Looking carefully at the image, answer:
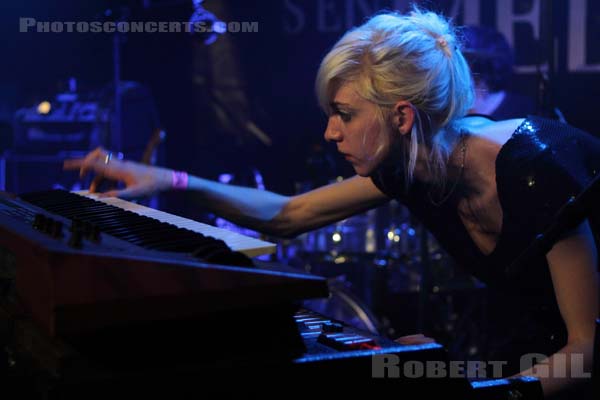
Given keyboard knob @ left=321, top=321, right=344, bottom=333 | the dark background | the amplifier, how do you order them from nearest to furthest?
keyboard knob @ left=321, top=321, right=344, bottom=333 → the dark background → the amplifier

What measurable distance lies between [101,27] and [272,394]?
474cm

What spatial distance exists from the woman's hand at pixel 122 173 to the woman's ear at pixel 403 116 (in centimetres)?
71

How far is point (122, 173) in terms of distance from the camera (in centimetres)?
215

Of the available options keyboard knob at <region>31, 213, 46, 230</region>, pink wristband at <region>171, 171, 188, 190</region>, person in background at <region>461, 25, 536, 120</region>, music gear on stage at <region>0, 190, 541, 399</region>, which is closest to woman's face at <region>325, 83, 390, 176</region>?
pink wristband at <region>171, 171, 188, 190</region>

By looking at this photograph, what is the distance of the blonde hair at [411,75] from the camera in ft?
6.71

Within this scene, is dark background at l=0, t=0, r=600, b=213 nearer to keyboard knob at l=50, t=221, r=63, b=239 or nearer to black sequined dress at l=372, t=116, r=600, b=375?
black sequined dress at l=372, t=116, r=600, b=375

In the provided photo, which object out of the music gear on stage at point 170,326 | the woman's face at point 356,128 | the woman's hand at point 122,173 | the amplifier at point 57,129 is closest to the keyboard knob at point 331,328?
the music gear on stage at point 170,326

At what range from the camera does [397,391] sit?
1.23 metres

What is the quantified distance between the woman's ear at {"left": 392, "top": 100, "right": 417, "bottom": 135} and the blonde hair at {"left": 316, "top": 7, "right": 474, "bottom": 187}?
2 cm

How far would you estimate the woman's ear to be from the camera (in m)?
2.06

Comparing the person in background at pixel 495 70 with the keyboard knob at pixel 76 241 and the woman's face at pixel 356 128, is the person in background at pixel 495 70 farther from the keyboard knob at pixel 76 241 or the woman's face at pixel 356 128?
the keyboard knob at pixel 76 241

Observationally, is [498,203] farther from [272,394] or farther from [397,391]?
[272,394]

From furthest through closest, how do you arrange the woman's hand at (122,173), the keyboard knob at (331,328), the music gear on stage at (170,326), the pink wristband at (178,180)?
the pink wristband at (178,180)
the woman's hand at (122,173)
the keyboard knob at (331,328)
the music gear on stage at (170,326)

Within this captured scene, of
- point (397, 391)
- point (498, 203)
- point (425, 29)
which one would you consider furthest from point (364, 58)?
point (397, 391)
